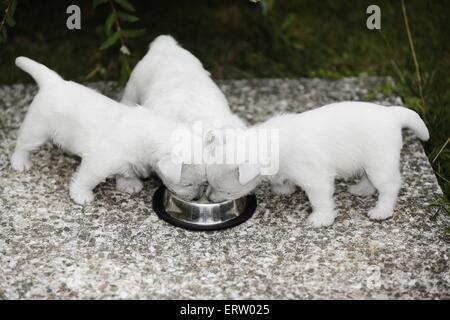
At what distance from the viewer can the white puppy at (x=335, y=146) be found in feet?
12.5

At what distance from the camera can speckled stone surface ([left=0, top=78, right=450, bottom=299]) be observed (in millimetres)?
3543

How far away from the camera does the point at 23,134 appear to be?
4.27 m

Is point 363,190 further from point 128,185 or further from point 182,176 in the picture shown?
point 128,185

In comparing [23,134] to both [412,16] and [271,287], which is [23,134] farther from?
[412,16]

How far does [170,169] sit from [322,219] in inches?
37.3

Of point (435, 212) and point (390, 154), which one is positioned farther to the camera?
point (435, 212)

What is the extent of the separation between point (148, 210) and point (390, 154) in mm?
1437

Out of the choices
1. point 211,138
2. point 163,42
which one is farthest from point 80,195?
point 163,42

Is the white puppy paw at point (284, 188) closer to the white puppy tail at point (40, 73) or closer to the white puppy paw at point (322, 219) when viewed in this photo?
the white puppy paw at point (322, 219)

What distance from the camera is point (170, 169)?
12.1 feet

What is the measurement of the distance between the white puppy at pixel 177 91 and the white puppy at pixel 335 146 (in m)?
0.30

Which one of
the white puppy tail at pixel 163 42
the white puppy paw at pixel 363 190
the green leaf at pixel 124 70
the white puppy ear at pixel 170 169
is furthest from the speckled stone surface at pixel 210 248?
the white puppy tail at pixel 163 42
